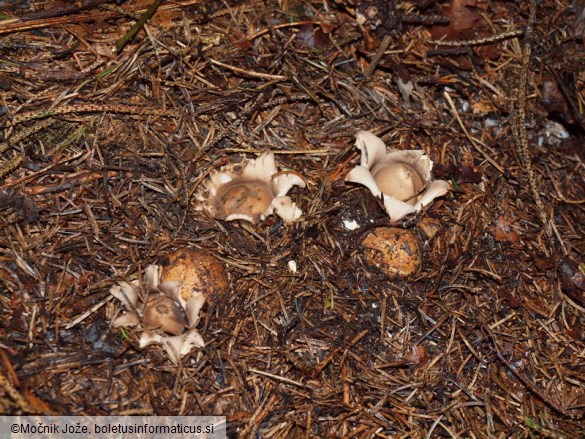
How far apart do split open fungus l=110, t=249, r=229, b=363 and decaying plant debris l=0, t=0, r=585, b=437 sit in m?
0.06

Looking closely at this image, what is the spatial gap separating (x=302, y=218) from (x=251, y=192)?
291 millimetres

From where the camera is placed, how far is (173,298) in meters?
2.47

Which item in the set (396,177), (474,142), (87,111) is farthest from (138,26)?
(474,142)

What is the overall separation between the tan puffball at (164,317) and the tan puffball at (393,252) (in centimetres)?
94

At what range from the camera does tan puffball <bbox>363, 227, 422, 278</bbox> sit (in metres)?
2.66

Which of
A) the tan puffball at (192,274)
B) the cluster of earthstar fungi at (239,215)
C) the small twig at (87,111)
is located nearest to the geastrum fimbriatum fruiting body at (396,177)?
the cluster of earthstar fungi at (239,215)

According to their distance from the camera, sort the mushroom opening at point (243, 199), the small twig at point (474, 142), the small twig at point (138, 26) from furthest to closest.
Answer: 1. the small twig at point (474, 142)
2. the small twig at point (138, 26)
3. the mushroom opening at point (243, 199)

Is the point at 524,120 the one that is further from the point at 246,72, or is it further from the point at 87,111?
the point at 87,111

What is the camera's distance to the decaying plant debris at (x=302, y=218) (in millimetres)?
2402

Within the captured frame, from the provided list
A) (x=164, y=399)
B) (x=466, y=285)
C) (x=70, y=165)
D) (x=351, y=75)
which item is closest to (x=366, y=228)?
(x=466, y=285)

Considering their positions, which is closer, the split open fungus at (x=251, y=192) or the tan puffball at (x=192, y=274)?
the tan puffball at (x=192, y=274)

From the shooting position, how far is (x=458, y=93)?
3.30 m

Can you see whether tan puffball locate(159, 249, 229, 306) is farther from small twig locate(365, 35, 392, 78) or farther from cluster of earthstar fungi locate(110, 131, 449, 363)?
small twig locate(365, 35, 392, 78)

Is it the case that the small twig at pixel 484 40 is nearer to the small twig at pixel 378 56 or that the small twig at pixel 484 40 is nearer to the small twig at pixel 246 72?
the small twig at pixel 378 56
